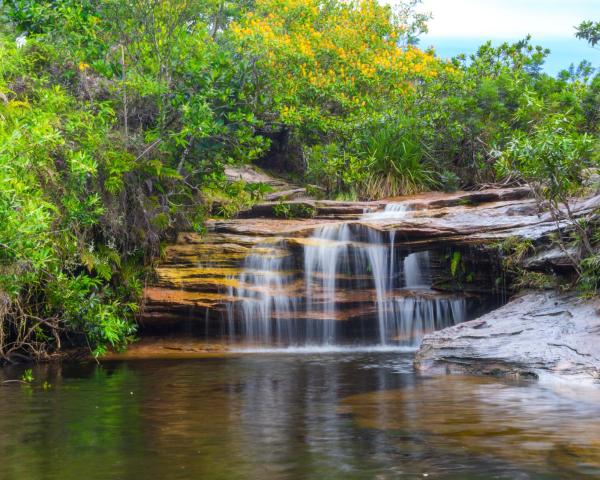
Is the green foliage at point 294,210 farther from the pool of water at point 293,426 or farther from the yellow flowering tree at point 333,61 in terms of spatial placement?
the pool of water at point 293,426

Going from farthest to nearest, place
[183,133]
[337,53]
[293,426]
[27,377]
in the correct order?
[337,53] < [183,133] < [27,377] < [293,426]

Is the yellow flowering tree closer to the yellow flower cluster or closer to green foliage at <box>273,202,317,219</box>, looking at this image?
the yellow flower cluster

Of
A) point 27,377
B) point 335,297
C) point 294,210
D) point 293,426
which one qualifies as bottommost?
point 293,426

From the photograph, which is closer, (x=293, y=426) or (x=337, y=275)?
(x=293, y=426)

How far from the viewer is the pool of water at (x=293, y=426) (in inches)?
211

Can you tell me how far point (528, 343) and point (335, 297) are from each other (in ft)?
14.0

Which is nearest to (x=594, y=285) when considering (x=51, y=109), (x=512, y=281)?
(x=512, y=281)

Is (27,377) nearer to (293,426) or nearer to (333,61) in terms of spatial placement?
(293,426)

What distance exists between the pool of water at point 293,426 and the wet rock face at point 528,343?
1.82ft

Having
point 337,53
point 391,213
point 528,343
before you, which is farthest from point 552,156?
point 337,53

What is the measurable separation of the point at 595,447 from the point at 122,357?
865cm

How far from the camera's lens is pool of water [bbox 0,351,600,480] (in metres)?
5.37

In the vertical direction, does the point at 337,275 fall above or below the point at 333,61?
below

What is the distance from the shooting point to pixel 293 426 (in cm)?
684
